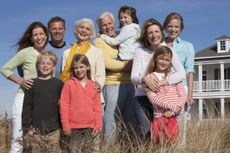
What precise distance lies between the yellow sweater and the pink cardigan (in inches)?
32.3

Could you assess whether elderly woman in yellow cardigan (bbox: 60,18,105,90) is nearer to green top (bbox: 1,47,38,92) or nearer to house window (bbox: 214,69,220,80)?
green top (bbox: 1,47,38,92)

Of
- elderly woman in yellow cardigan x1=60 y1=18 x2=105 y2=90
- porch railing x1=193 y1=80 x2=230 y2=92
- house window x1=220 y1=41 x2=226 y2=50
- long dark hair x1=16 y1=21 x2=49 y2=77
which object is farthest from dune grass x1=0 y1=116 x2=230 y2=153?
house window x1=220 y1=41 x2=226 y2=50

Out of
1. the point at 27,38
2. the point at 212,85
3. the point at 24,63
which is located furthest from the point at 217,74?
the point at 24,63

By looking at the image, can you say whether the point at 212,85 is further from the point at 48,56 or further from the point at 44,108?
the point at 44,108

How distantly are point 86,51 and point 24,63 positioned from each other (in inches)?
33.0

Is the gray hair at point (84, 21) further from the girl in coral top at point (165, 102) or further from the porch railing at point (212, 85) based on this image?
the porch railing at point (212, 85)

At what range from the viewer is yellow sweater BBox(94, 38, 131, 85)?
7250 millimetres

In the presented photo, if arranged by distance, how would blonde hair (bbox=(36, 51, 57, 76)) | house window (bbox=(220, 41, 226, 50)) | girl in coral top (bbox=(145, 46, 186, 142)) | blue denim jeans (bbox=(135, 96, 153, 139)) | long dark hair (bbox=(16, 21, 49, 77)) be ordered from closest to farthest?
girl in coral top (bbox=(145, 46, 186, 142))
blonde hair (bbox=(36, 51, 57, 76))
blue denim jeans (bbox=(135, 96, 153, 139))
long dark hair (bbox=(16, 21, 49, 77))
house window (bbox=(220, 41, 226, 50))

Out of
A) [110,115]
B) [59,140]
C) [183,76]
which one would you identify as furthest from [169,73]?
[59,140]

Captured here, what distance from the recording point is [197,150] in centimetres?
706

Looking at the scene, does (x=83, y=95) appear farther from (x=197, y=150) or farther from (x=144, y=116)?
(x=197, y=150)

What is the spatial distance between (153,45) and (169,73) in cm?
42

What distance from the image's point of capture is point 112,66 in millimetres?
7238

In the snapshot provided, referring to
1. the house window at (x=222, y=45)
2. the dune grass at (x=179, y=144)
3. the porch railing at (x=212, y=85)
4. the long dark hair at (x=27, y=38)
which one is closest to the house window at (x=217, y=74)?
the house window at (x=222, y=45)
